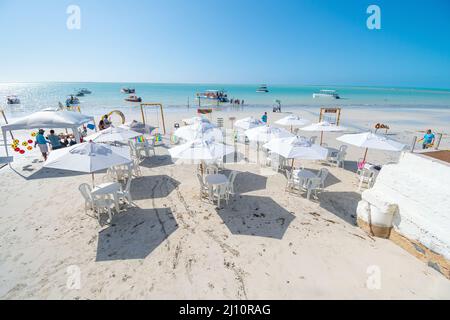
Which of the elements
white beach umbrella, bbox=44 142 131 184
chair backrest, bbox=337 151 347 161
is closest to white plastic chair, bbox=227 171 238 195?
white beach umbrella, bbox=44 142 131 184

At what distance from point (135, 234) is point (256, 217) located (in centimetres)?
325

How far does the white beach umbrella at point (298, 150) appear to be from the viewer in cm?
604

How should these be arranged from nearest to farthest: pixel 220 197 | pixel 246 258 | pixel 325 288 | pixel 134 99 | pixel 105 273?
pixel 325 288 → pixel 105 273 → pixel 246 258 → pixel 220 197 → pixel 134 99

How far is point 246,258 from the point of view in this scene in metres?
4.47

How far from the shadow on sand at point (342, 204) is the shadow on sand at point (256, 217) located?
1.42 m

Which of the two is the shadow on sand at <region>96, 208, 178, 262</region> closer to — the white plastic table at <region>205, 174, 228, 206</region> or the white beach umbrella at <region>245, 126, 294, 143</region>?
the white plastic table at <region>205, 174, 228, 206</region>

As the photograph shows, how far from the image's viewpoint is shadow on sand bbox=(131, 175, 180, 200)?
7.04m

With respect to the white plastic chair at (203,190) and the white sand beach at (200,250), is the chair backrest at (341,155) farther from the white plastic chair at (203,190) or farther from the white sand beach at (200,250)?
the white plastic chair at (203,190)

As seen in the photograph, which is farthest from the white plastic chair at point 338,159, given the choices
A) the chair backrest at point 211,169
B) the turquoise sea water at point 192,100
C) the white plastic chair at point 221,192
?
the turquoise sea water at point 192,100

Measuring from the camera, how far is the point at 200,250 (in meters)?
4.69
